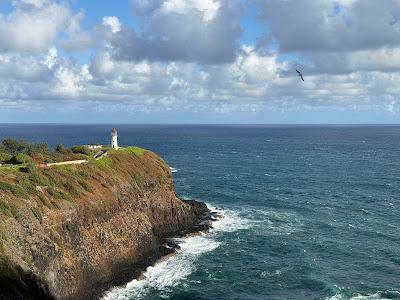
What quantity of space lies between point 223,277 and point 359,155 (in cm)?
15206

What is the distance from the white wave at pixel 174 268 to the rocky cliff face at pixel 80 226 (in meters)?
1.93

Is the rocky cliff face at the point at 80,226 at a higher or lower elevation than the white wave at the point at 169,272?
higher

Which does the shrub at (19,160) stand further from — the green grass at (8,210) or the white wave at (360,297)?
the white wave at (360,297)

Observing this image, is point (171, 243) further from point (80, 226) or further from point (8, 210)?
point (8, 210)

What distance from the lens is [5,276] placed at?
4366cm

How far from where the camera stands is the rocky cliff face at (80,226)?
48.2 meters

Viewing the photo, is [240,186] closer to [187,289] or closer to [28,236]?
[187,289]

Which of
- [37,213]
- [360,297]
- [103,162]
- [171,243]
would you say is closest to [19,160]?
[103,162]

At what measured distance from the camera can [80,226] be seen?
195 ft

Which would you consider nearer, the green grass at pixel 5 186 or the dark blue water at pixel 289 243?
the green grass at pixel 5 186

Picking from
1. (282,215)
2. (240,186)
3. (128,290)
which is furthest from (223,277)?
(240,186)

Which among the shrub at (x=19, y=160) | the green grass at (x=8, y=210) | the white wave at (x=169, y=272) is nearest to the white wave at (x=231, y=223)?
the white wave at (x=169, y=272)

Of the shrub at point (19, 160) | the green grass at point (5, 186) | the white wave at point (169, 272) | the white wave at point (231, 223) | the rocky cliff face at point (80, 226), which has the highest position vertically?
the shrub at point (19, 160)

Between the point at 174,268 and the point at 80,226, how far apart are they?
47.5 feet
